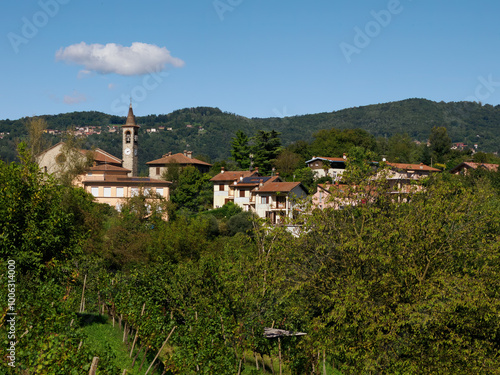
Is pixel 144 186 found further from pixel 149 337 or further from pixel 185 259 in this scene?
pixel 149 337

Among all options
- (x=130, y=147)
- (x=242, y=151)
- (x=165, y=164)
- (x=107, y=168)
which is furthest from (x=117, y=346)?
(x=130, y=147)

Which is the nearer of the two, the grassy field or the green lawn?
the green lawn

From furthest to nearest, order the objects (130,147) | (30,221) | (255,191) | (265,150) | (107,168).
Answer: (130,147) < (265,150) < (107,168) < (255,191) < (30,221)

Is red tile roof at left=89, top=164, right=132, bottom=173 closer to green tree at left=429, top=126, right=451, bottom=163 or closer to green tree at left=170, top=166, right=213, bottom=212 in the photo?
green tree at left=170, top=166, right=213, bottom=212

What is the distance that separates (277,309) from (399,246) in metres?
5.98

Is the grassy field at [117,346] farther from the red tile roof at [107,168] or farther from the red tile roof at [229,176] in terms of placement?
the red tile roof at [107,168]

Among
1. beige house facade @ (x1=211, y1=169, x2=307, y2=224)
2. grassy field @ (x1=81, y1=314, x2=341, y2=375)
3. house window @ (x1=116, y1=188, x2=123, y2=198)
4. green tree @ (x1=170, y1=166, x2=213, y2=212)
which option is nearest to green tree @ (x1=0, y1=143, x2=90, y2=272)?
→ grassy field @ (x1=81, y1=314, x2=341, y2=375)

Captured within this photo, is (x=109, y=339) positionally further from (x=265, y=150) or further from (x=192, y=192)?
(x=265, y=150)

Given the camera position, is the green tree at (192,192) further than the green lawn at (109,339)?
Yes

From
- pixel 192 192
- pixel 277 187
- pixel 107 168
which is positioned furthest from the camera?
pixel 107 168

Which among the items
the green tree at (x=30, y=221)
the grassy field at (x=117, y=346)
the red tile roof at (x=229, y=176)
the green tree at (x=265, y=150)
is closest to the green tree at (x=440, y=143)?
the green tree at (x=265, y=150)

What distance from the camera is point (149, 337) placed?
16781 mm

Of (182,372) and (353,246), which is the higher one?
(353,246)

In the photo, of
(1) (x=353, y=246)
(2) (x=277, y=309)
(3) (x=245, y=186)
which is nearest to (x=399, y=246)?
(1) (x=353, y=246)
